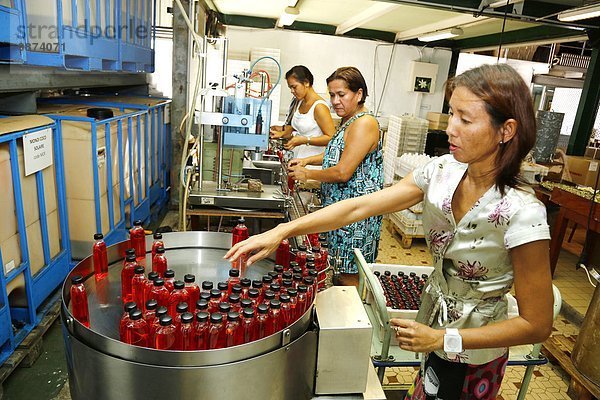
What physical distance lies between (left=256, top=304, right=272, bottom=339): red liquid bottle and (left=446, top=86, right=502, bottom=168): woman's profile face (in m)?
0.63

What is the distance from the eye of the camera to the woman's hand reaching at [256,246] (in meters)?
1.16

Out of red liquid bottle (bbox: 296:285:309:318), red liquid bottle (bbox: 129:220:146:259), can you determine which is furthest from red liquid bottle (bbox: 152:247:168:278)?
red liquid bottle (bbox: 296:285:309:318)

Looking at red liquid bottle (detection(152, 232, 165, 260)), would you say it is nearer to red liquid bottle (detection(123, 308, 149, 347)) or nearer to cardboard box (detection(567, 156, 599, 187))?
red liquid bottle (detection(123, 308, 149, 347))

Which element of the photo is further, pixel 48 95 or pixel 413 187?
pixel 48 95

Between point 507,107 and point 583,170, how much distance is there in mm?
4347

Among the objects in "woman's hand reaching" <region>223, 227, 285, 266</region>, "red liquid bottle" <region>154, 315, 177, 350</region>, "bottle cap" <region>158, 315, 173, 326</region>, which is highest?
"woman's hand reaching" <region>223, 227, 285, 266</region>

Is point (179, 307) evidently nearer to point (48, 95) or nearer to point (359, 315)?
point (359, 315)

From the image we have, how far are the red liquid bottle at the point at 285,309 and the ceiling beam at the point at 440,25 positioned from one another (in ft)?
15.5

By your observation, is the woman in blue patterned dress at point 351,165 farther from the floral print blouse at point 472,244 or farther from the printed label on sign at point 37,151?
the printed label on sign at point 37,151

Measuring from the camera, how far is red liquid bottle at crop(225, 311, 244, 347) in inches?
35.3

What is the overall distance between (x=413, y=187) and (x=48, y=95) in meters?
3.93

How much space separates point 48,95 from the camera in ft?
12.8

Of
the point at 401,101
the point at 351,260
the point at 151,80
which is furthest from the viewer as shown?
the point at 401,101

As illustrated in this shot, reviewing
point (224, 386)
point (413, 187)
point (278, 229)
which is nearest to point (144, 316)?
point (224, 386)
